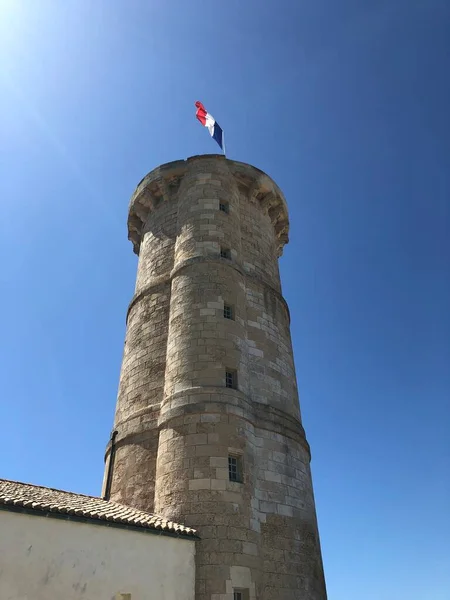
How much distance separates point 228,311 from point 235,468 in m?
5.20

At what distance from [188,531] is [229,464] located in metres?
2.09

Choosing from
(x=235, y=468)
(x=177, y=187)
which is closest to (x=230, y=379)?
(x=235, y=468)

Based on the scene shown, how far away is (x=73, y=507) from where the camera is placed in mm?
10023

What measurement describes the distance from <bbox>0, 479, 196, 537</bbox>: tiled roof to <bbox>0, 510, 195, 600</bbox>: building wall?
0.56ft

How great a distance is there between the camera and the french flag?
22188mm

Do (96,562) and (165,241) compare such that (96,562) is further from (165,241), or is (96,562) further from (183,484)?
(165,241)

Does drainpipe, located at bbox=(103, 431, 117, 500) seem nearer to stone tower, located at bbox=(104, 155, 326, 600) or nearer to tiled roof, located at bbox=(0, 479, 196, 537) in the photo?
stone tower, located at bbox=(104, 155, 326, 600)

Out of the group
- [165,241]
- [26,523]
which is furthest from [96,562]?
[165,241]

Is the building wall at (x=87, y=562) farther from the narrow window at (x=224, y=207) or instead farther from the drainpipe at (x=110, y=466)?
the narrow window at (x=224, y=207)

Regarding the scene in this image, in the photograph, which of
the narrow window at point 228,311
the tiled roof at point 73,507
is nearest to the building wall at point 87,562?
the tiled roof at point 73,507

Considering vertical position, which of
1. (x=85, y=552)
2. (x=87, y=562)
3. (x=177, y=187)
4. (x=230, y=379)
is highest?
(x=177, y=187)

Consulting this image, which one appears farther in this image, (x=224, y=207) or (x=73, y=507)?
(x=224, y=207)

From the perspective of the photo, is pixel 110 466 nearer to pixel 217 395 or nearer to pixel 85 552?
pixel 217 395

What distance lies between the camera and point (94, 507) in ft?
36.1
